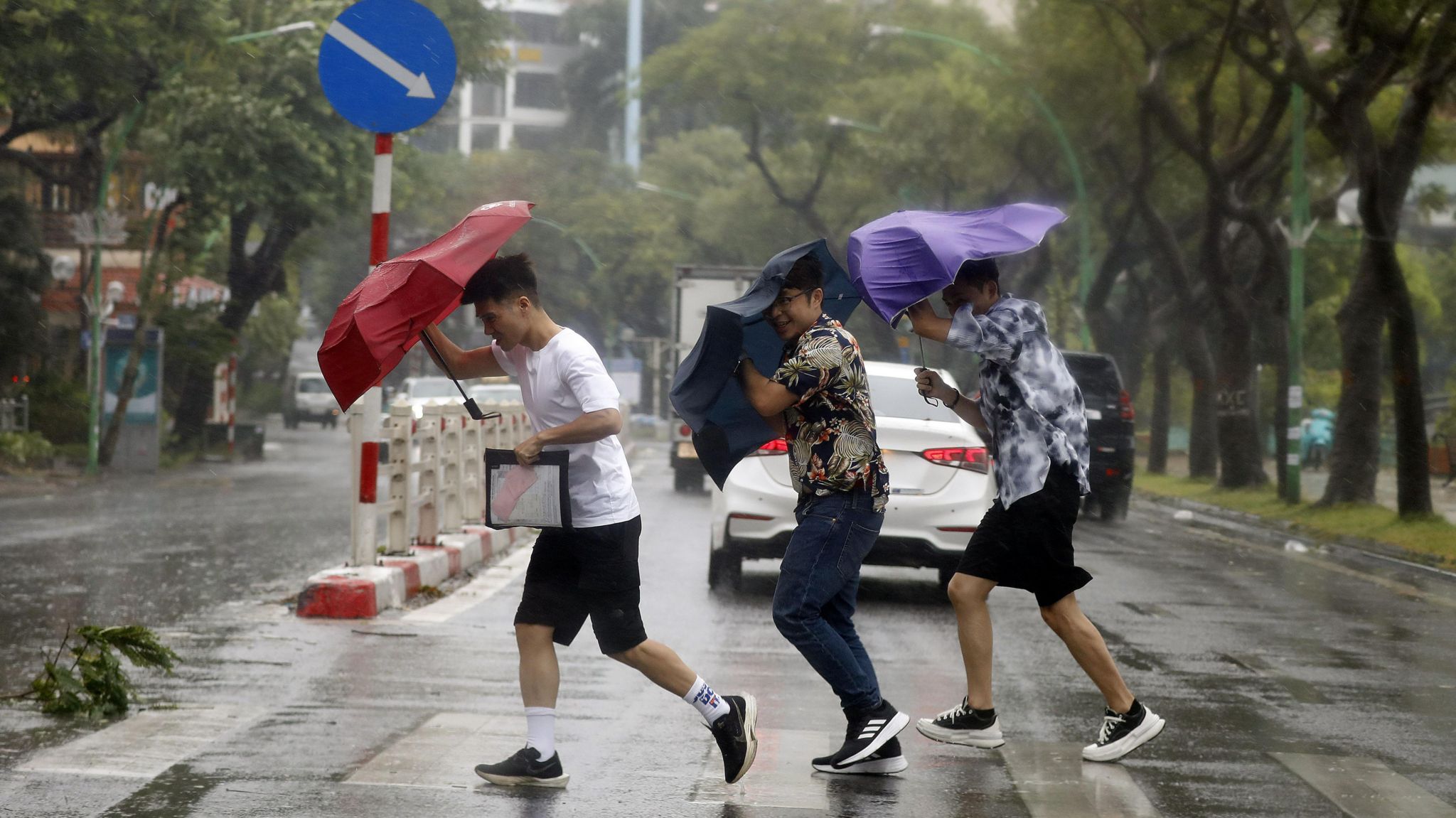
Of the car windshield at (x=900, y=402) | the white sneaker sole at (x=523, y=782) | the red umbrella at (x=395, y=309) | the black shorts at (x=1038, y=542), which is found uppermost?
the red umbrella at (x=395, y=309)

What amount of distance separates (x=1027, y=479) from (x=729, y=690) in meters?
2.16

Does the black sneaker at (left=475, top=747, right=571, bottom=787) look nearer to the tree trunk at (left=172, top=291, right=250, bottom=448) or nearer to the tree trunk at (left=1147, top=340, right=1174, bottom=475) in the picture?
the tree trunk at (left=1147, top=340, right=1174, bottom=475)

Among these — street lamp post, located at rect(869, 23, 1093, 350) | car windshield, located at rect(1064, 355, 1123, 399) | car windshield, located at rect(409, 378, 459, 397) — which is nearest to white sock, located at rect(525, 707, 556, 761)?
car windshield, located at rect(1064, 355, 1123, 399)

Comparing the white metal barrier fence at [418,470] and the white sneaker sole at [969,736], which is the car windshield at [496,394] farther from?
the white sneaker sole at [969,736]

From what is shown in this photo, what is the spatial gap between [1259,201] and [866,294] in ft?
88.2

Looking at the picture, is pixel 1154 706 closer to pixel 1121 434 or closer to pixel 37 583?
pixel 37 583

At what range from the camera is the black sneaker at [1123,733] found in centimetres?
607

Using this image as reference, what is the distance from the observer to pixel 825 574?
572cm

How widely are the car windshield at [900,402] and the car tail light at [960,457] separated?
25cm

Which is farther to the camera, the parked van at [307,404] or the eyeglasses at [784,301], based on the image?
the parked van at [307,404]

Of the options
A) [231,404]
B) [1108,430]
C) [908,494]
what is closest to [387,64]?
[908,494]

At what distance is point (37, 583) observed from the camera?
11.1 meters

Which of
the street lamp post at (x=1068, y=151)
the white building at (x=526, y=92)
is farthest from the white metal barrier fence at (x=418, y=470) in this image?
the white building at (x=526, y=92)

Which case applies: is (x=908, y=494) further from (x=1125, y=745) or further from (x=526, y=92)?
(x=526, y=92)
